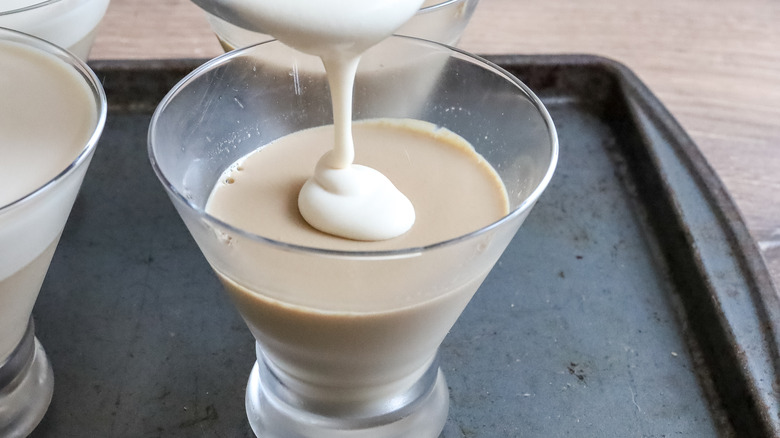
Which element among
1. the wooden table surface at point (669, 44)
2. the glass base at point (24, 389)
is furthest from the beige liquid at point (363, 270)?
the wooden table surface at point (669, 44)

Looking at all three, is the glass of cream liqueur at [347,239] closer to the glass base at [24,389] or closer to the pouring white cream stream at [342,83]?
the pouring white cream stream at [342,83]

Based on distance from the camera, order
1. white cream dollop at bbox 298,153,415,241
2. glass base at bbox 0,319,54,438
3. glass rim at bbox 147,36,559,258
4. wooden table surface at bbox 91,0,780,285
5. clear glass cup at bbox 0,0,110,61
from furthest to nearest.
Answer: wooden table surface at bbox 91,0,780,285 < clear glass cup at bbox 0,0,110,61 < glass base at bbox 0,319,54,438 < white cream dollop at bbox 298,153,415,241 < glass rim at bbox 147,36,559,258

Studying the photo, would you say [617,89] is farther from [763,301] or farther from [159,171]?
[159,171]

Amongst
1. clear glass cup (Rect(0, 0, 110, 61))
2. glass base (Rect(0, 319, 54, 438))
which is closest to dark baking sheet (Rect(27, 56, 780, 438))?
glass base (Rect(0, 319, 54, 438))

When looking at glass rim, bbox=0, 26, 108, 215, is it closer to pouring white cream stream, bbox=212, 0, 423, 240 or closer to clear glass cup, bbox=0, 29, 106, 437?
clear glass cup, bbox=0, 29, 106, 437

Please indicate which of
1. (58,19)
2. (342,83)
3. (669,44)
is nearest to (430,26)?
(342,83)

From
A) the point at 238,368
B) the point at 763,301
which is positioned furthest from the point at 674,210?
the point at 238,368

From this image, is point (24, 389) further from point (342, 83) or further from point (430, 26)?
point (430, 26)
